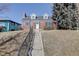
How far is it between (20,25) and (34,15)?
0.16 m

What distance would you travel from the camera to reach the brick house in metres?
1.43

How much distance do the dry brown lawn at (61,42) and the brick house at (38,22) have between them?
0.19 ft

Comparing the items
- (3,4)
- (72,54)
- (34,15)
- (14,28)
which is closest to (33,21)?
(34,15)

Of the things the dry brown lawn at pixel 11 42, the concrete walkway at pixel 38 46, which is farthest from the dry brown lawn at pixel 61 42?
the dry brown lawn at pixel 11 42

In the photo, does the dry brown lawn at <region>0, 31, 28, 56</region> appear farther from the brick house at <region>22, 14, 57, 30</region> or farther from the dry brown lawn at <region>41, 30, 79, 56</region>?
the dry brown lawn at <region>41, 30, 79, 56</region>

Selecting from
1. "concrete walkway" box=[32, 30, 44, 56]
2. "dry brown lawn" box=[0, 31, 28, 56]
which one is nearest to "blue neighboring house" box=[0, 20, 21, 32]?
"dry brown lawn" box=[0, 31, 28, 56]

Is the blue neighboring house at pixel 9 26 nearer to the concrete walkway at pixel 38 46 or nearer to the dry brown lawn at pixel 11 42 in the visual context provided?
the dry brown lawn at pixel 11 42

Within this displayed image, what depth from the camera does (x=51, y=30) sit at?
143 cm

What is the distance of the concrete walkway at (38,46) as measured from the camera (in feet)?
4.62

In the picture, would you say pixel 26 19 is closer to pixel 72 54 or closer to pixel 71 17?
pixel 71 17

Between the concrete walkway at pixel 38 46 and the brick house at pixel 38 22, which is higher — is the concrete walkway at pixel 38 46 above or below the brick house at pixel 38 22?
below

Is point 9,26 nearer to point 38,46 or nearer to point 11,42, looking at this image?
point 11,42

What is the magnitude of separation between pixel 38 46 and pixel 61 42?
21 cm

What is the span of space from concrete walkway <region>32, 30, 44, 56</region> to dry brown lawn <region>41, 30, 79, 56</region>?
0.12 feet
